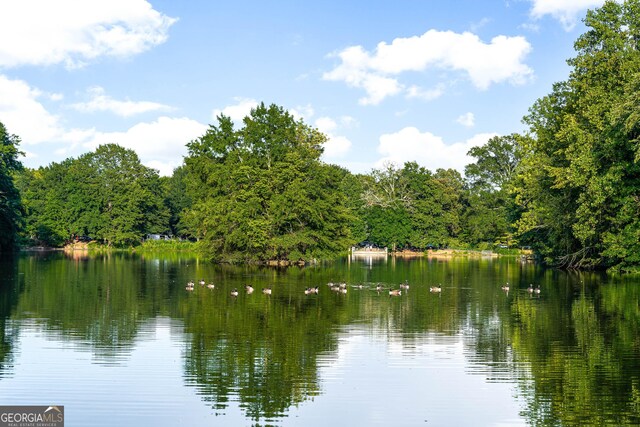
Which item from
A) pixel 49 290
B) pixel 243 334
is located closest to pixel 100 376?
pixel 243 334

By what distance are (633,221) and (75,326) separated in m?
42.0

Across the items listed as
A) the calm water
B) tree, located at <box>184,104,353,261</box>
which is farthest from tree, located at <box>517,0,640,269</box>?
tree, located at <box>184,104,353,261</box>

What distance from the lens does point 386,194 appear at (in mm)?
119312

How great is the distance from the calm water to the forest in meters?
16.6

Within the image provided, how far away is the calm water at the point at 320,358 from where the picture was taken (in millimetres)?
14602

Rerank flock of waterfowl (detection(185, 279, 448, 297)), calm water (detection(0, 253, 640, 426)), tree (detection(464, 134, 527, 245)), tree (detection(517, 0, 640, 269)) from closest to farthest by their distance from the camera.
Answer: calm water (detection(0, 253, 640, 426)) → flock of waterfowl (detection(185, 279, 448, 297)) → tree (detection(517, 0, 640, 269)) → tree (detection(464, 134, 527, 245))

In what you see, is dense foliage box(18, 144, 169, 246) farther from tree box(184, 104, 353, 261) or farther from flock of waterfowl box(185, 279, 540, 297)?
flock of waterfowl box(185, 279, 540, 297)

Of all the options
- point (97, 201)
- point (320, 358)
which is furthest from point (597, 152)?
point (97, 201)

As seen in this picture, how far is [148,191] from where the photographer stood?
121 metres

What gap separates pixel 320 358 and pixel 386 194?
100478 mm

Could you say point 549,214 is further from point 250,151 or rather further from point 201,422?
point 201,422

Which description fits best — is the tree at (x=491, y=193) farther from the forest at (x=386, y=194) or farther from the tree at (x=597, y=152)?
the tree at (x=597, y=152)

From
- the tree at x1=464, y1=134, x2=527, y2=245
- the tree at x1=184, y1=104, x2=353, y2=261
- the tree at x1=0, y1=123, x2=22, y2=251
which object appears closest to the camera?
the tree at x1=184, y1=104, x2=353, y2=261

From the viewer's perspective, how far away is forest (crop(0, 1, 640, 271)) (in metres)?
50.9
